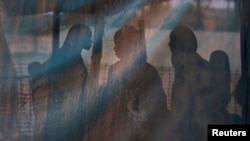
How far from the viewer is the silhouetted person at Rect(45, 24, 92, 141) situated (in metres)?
1.95

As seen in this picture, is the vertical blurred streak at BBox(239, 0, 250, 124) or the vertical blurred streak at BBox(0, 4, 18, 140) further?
the vertical blurred streak at BBox(239, 0, 250, 124)

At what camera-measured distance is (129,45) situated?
2002mm

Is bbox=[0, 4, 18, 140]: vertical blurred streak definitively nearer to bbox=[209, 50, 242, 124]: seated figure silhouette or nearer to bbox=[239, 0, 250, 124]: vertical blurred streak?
bbox=[209, 50, 242, 124]: seated figure silhouette

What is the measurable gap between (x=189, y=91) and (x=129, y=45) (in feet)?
1.43

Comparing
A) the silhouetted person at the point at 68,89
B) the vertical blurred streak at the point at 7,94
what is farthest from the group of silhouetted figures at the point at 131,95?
the vertical blurred streak at the point at 7,94

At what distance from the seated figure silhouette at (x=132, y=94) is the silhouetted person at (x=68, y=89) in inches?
5.9

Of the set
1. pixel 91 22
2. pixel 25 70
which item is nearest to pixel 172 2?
pixel 91 22

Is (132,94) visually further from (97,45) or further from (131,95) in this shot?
(97,45)

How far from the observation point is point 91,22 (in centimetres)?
198

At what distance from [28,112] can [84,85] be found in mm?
339

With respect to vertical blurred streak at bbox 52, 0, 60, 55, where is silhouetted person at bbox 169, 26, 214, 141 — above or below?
below

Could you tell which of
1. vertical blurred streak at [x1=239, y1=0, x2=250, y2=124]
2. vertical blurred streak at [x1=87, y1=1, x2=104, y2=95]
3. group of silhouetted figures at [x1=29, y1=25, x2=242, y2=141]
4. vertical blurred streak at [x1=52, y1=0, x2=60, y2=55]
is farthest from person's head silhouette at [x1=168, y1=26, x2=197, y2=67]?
vertical blurred streak at [x1=52, y1=0, x2=60, y2=55]

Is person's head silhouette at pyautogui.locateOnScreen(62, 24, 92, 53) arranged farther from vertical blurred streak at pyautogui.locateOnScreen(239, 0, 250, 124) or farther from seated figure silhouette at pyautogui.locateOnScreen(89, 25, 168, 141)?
vertical blurred streak at pyautogui.locateOnScreen(239, 0, 250, 124)

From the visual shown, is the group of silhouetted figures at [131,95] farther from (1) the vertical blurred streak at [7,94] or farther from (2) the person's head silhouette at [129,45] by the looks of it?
(1) the vertical blurred streak at [7,94]
